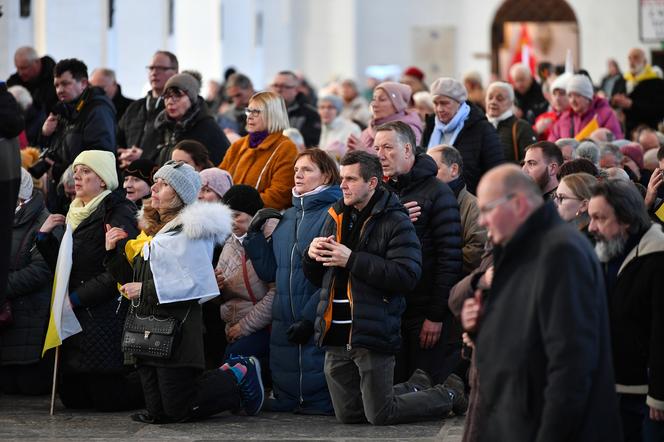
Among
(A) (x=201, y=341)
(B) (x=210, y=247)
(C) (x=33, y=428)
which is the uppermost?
(B) (x=210, y=247)

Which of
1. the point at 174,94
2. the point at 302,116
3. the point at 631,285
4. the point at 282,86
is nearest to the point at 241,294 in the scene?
the point at 174,94

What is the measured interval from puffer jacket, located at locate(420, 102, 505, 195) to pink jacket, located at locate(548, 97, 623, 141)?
2.26 m

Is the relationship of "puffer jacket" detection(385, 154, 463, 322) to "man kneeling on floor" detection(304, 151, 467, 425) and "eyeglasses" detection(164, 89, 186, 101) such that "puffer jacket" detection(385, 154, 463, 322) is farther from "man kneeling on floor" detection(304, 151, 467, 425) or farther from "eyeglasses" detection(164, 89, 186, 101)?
"eyeglasses" detection(164, 89, 186, 101)

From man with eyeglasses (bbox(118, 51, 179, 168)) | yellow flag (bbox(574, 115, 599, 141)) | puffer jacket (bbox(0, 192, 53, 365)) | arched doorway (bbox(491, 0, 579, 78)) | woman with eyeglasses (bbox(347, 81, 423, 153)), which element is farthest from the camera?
arched doorway (bbox(491, 0, 579, 78))

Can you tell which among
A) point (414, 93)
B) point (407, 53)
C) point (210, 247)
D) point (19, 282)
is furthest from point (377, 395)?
point (407, 53)

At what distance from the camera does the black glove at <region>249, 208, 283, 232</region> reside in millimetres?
9109

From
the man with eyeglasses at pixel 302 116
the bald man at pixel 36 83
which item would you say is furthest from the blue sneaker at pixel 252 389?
the man with eyeglasses at pixel 302 116

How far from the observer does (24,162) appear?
36.8 ft

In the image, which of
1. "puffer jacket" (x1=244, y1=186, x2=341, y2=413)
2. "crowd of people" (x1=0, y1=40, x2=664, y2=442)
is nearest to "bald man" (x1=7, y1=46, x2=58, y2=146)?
"crowd of people" (x1=0, y1=40, x2=664, y2=442)

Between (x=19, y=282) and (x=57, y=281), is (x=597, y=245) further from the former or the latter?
(x=19, y=282)

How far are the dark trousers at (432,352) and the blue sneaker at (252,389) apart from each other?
0.94 meters

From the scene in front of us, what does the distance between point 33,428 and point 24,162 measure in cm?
320

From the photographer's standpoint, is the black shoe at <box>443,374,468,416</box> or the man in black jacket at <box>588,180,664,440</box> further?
the black shoe at <box>443,374,468,416</box>

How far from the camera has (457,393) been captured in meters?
8.79
